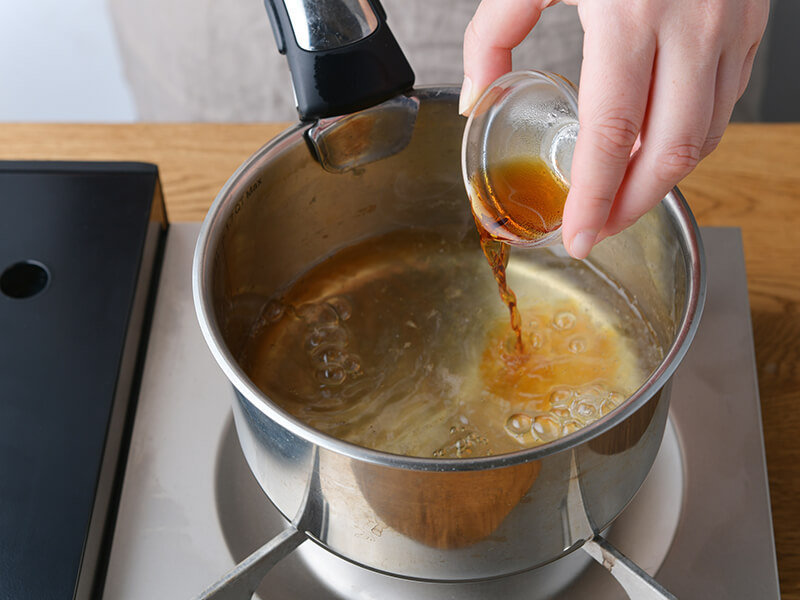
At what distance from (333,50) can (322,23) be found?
0.02 meters

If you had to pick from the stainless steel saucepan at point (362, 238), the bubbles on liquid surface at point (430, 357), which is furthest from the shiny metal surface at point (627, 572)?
the bubbles on liquid surface at point (430, 357)

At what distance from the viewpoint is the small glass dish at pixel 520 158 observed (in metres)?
0.57

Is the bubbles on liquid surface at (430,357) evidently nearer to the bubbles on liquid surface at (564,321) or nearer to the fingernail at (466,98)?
the bubbles on liquid surface at (564,321)

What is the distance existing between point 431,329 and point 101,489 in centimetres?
29

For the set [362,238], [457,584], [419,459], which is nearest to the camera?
[419,459]

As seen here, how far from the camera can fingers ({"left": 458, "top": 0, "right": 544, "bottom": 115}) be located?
0.56 m

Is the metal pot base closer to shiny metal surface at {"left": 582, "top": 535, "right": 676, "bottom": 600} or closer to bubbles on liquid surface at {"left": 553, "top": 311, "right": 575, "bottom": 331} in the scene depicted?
shiny metal surface at {"left": 582, "top": 535, "right": 676, "bottom": 600}

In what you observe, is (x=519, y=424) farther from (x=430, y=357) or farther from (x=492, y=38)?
(x=492, y=38)

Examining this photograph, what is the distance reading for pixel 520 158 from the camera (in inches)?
24.1

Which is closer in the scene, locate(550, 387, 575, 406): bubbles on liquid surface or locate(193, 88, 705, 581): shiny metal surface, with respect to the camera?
locate(193, 88, 705, 581): shiny metal surface

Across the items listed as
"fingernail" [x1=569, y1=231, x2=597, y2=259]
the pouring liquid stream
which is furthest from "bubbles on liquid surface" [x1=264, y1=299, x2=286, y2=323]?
"fingernail" [x1=569, y1=231, x2=597, y2=259]

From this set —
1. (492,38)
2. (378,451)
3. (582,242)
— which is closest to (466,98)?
(492,38)

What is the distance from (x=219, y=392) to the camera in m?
0.67

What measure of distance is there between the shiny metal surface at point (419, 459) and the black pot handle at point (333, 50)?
0.05 metres
